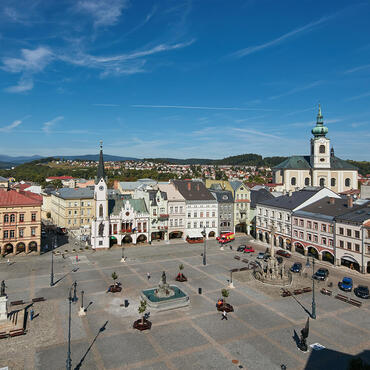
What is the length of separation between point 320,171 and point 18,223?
97001 mm

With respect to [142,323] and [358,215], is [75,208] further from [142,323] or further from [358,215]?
[358,215]

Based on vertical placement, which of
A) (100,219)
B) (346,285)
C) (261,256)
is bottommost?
(346,285)

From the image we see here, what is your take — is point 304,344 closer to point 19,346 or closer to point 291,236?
point 19,346

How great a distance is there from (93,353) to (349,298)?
3054 cm

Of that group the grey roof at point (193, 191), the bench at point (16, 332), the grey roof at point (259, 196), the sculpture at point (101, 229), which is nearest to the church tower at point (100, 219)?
the sculpture at point (101, 229)

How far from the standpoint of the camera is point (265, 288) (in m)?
44.1

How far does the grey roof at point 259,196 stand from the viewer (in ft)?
275

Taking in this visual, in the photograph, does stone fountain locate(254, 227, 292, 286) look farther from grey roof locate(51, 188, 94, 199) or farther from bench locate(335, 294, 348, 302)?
grey roof locate(51, 188, 94, 199)

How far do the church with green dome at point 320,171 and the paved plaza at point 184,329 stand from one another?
72.2 m

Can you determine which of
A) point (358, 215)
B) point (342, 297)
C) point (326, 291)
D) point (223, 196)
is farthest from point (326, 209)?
point (223, 196)

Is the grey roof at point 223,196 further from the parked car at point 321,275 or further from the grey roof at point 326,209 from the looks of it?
the parked car at point 321,275

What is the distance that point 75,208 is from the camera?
87.6 metres

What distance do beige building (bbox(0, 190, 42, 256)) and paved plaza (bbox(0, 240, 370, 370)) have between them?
1215 centimetres

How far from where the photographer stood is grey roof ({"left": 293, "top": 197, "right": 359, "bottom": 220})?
5866cm
